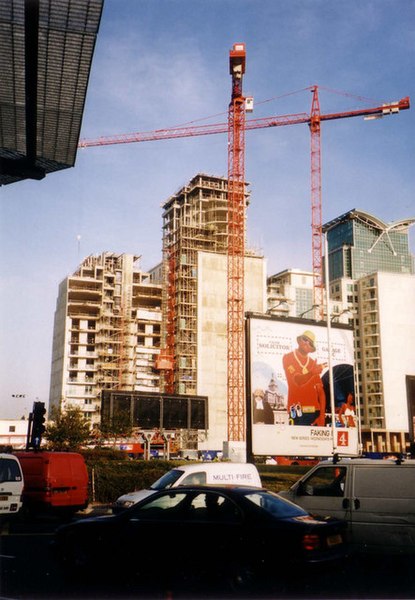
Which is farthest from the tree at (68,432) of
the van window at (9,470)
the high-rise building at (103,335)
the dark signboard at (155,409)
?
the high-rise building at (103,335)

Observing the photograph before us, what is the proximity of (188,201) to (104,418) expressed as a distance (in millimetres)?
69060

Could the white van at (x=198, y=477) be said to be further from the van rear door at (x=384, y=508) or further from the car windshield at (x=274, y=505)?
the car windshield at (x=274, y=505)

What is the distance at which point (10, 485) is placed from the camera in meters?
15.3

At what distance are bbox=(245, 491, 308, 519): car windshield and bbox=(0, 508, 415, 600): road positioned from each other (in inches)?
35.7

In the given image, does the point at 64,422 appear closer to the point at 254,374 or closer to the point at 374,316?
the point at 254,374

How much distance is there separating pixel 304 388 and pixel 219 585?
40.3m

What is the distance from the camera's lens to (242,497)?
29.2ft

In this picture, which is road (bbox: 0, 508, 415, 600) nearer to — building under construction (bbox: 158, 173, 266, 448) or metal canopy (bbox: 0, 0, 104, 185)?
metal canopy (bbox: 0, 0, 104, 185)

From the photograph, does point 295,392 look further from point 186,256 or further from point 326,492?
point 186,256

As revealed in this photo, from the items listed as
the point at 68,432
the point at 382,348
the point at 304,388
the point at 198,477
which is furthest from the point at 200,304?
the point at 198,477

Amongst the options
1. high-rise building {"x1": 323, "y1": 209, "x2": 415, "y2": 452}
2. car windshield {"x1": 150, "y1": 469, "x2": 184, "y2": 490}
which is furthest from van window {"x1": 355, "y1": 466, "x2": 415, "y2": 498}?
high-rise building {"x1": 323, "y1": 209, "x2": 415, "y2": 452}

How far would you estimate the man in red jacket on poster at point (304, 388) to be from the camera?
4719 centimetres

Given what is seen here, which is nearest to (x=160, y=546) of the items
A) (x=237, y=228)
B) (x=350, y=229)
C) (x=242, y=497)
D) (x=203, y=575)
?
(x=203, y=575)

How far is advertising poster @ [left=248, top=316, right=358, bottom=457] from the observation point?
45.4 m
